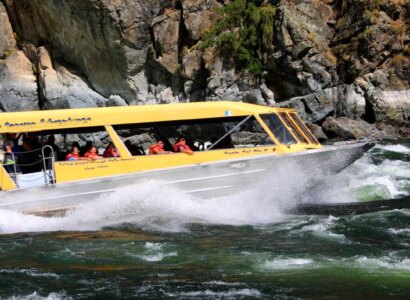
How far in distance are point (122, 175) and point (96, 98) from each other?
103ft

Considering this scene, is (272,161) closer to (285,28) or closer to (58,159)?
(58,159)

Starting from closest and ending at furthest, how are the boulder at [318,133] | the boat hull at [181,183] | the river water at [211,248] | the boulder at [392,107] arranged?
the river water at [211,248]
the boat hull at [181,183]
the boulder at [318,133]
the boulder at [392,107]

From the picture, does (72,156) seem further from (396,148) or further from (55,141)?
(396,148)

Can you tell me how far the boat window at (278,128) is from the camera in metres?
13.6

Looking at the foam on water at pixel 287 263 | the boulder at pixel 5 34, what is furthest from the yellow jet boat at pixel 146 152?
the boulder at pixel 5 34

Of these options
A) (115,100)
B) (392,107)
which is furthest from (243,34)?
(392,107)

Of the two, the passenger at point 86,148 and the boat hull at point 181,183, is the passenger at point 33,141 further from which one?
the boat hull at point 181,183

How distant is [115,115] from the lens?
1348 cm

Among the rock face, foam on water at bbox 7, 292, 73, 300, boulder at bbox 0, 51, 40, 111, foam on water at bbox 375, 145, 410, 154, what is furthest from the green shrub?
foam on water at bbox 7, 292, 73, 300

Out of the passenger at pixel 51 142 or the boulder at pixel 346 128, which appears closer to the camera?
the passenger at pixel 51 142

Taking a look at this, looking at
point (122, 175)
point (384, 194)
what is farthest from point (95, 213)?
point (384, 194)

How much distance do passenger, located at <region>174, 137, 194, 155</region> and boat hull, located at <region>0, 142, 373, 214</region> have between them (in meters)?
0.52

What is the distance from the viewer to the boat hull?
13.0 metres

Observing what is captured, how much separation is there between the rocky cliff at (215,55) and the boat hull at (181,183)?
19.6 metres
